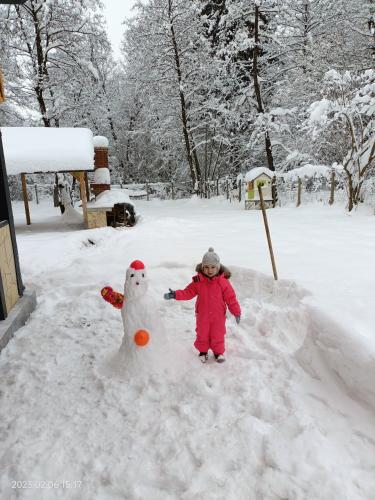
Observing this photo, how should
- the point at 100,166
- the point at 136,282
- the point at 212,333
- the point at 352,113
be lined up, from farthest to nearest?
the point at 100,166 < the point at 352,113 < the point at 212,333 < the point at 136,282

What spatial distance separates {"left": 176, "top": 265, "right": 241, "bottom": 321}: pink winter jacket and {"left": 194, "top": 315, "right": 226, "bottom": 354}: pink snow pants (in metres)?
0.04

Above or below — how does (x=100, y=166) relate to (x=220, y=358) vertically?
above

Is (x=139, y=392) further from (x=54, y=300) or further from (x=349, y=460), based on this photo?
(x=54, y=300)

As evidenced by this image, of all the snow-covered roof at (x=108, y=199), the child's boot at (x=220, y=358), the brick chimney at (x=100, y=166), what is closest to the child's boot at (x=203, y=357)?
the child's boot at (x=220, y=358)

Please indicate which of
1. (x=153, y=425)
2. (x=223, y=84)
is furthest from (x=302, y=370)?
(x=223, y=84)

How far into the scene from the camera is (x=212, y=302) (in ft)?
11.1

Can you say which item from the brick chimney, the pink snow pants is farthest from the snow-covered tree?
the pink snow pants

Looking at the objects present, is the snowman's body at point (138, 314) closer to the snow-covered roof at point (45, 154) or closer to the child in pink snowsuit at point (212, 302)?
the child in pink snowsuit at point (212, 302)

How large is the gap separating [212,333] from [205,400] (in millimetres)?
710

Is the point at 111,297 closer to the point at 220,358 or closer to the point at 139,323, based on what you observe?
the point at 139,323

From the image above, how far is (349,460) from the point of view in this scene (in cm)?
227

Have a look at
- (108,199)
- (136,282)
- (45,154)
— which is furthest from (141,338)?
(108,199)

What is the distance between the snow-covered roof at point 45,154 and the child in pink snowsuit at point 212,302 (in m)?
7.92

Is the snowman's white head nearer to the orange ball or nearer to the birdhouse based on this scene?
the orange ball
